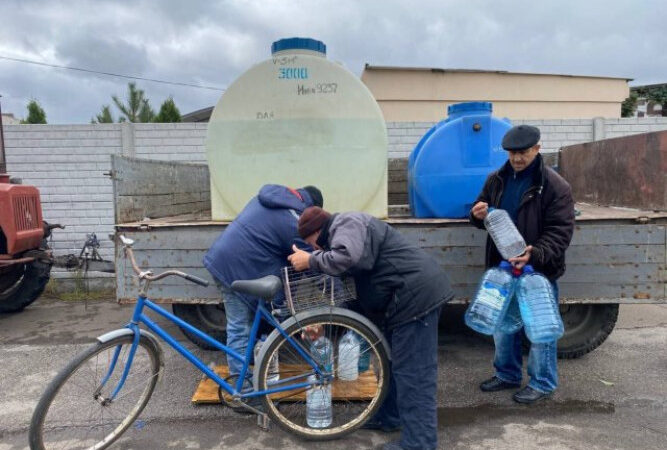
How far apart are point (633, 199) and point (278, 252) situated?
2.90 m

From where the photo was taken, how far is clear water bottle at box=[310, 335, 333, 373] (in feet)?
8.82

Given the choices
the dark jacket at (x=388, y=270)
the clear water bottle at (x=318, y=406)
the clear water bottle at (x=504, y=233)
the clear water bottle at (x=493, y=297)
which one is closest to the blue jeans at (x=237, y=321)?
the clear water bottle at (x=318, y=406)

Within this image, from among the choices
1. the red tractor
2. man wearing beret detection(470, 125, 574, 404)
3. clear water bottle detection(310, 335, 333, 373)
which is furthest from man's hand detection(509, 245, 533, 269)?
the red tractor

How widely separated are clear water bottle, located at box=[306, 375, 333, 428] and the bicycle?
0.04 feet

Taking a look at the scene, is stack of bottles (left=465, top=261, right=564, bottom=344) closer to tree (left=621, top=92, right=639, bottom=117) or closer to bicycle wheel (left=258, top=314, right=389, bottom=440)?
bicycle wheel (left=258, top=314, right=389, bottom=440)

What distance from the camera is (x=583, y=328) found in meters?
3.63

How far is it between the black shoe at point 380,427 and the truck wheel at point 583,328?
1642 millimetres

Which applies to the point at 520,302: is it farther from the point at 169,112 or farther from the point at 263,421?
the point at 169,112

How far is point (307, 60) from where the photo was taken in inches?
135

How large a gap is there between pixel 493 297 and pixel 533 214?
570 mm

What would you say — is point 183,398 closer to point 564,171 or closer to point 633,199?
point 633,199

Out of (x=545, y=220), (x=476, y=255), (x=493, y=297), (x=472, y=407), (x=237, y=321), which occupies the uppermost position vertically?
(x=545, y=220)

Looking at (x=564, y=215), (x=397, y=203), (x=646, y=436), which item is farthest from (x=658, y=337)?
(x=397, y=203)

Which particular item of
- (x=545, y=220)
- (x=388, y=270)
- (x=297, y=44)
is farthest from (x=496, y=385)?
(x=297, y=44)
